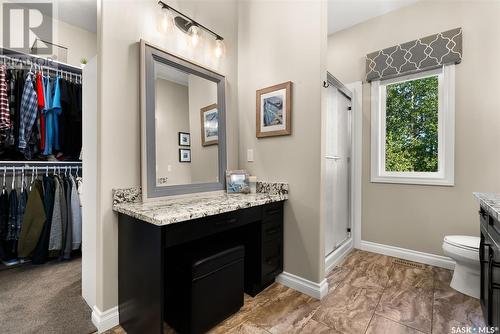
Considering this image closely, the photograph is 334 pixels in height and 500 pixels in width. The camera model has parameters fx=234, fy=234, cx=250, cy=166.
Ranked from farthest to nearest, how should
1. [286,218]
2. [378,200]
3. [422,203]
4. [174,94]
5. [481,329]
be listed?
[378,200], [422,203], [286,218], [174,94], [481,329]

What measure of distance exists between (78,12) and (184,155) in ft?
8.31

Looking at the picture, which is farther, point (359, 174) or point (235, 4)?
point (359, 174)

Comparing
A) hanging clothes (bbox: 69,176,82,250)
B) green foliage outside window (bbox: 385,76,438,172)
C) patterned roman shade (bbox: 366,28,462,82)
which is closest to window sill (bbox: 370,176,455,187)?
green foliage outside window (bbox: 385,76,438,172)

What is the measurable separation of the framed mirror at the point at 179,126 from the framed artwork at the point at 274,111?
1.19 feet

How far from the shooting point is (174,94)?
190 centimetres

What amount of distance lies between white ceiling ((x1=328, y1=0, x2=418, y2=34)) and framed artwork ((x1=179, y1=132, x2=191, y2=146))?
90.4 inches

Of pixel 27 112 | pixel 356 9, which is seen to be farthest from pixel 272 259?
pixel 356 9

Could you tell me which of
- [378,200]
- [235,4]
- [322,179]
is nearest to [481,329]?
[322,179]

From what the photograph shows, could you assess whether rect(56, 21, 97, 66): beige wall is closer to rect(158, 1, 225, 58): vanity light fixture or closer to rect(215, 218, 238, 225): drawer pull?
rect(158, 1, 225, 58): vanity light fixture

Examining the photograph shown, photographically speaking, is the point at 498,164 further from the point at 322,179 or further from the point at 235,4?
the point at 235,4

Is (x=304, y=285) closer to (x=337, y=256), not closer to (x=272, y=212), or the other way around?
(x=272, y=212)

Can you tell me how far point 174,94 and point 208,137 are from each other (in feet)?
1.54

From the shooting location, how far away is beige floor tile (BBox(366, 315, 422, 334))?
4.93ft

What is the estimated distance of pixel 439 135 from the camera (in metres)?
2.58
